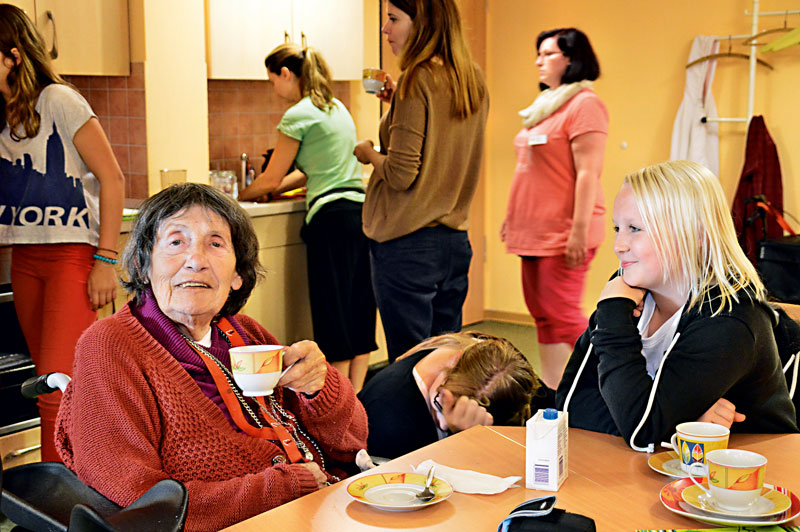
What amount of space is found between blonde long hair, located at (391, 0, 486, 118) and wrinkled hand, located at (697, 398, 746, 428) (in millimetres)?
1635

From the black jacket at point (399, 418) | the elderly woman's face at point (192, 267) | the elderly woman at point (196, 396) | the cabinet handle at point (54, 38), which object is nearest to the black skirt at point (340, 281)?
the cabinet handle at point (54, 38)

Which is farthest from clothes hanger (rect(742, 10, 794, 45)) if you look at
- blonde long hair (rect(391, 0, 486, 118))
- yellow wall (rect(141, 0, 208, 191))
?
yellow wall (rect(141, 0, 208, 191))

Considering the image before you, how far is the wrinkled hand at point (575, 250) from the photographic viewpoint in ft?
11.3

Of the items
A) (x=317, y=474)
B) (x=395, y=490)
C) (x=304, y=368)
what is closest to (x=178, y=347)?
(x=304, y=368)

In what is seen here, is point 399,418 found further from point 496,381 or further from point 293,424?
point 293,424

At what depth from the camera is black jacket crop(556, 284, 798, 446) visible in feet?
5.34

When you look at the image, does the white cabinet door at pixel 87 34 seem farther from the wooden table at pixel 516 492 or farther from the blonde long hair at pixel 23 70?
the wooden table at pixel 516 492

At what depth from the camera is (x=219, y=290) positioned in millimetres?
1807

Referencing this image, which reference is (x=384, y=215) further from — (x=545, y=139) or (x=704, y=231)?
(x=704, y=231)

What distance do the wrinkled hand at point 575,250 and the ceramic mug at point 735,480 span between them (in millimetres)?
2117

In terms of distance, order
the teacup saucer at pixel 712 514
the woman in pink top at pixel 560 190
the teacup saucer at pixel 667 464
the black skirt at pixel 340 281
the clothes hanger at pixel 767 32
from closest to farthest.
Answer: the teacup saucer at pixel 712 514 → the teacup saucer at pixel 667 464 → the woman in pink top at pixel 560 190 → the black skirt at pixel 340 281 → the clothes hanger at pixel 767 32

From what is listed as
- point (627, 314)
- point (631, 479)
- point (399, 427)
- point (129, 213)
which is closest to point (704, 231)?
point (627, 314)

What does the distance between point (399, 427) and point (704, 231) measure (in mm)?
918

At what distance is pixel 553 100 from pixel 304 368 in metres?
2.09
